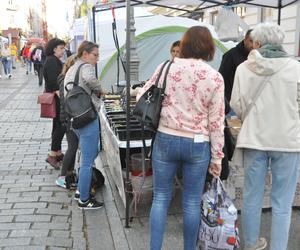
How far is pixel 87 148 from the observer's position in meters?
4.06

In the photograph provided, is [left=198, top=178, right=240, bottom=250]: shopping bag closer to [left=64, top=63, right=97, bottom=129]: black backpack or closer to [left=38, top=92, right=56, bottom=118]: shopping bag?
[left=64, top=63, right=97, bottom=129]: black backpack

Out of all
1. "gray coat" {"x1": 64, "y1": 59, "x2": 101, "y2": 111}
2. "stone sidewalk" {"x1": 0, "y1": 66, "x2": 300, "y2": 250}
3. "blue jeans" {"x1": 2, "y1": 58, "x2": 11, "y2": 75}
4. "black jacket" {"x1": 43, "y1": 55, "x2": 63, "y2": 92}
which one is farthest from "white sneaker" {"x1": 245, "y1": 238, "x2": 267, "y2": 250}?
Answer: "blue jeans" {"x1": 2, "y1": 58, "x2": 11, "y2": 75}

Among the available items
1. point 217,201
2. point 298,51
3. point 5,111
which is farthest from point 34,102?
point 217,201

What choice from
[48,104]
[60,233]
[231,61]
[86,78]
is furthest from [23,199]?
[231,61]

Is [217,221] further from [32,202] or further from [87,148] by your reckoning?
[32,202]

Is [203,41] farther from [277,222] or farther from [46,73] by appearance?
[46,73]

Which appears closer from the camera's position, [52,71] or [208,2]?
[52,71]

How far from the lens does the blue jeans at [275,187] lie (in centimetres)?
294

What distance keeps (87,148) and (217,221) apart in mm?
1637

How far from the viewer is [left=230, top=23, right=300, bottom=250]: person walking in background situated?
2.83 meters

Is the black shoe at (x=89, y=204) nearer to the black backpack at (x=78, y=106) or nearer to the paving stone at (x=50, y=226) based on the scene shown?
the paving stone at (x=50, y=226)

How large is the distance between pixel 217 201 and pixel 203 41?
3.62 ft

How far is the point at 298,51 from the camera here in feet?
34.3

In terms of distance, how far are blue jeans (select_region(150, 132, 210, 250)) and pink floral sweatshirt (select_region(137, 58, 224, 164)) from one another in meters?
0.07
